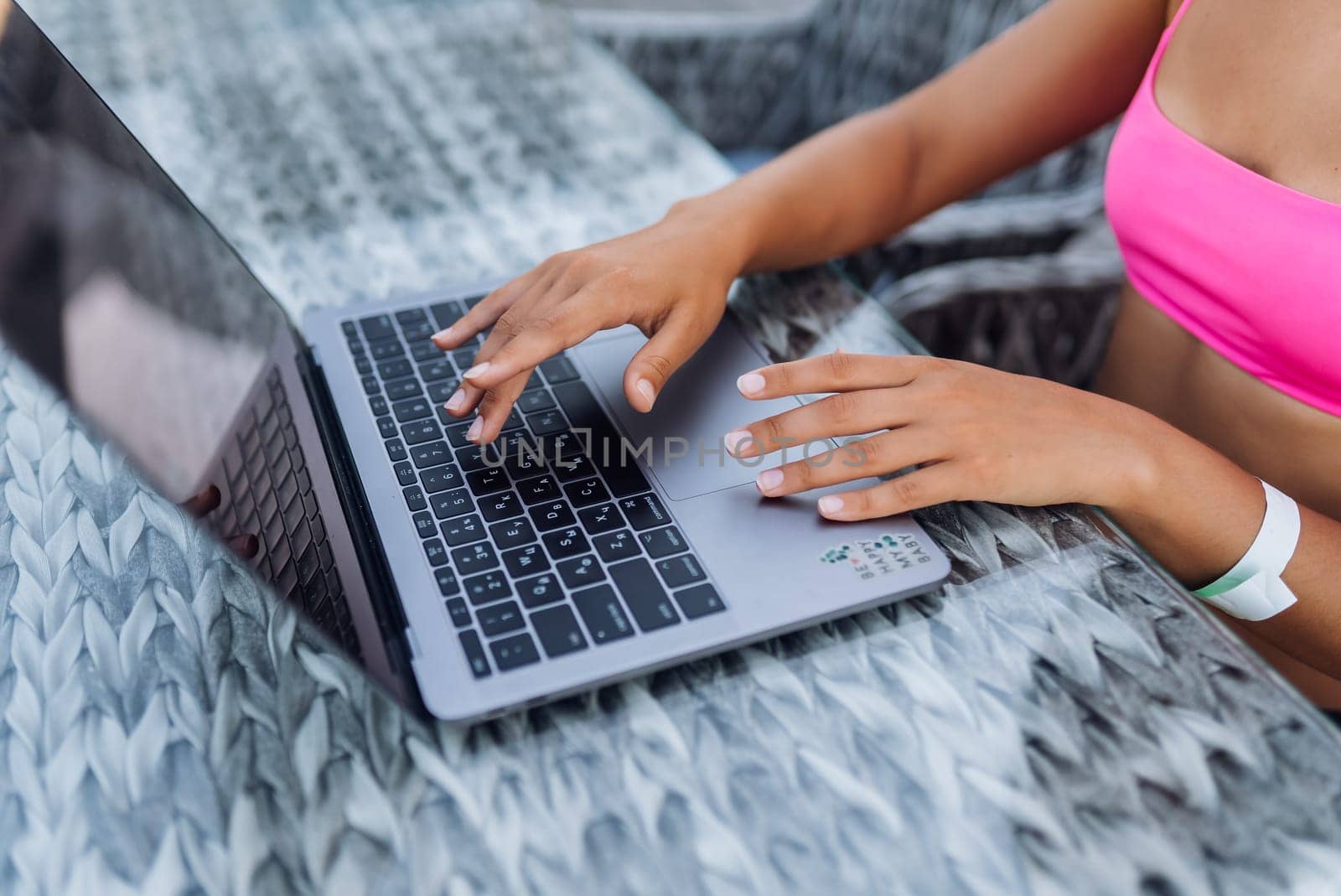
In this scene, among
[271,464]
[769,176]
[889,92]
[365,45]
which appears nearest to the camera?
[271,464]

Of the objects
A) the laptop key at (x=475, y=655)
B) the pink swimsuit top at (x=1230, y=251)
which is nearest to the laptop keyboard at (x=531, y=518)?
the laptop key at (x=475, y=655)

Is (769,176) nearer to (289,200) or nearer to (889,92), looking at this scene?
(289,200)

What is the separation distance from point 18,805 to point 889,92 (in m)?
1.39

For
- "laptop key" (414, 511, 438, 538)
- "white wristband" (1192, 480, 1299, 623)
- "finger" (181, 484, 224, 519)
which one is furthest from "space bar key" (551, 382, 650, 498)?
"white wristband" (1192, 480, 1299, 623)

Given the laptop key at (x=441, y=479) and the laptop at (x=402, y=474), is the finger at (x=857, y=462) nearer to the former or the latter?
the laptop at (x=402, y=474)

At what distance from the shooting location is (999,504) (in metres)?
0.58

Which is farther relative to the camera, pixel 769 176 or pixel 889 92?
pixel 889 92

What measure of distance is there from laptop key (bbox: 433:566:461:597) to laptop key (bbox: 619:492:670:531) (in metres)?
0.10

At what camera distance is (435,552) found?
53 cm

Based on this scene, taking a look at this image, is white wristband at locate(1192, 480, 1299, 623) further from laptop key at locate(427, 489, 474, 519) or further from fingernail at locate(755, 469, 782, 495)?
laptop key at locate(427, 489, 474, 519)

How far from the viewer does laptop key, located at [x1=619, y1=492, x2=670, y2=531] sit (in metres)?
0.54

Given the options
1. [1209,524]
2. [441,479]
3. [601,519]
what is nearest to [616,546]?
[601,519]

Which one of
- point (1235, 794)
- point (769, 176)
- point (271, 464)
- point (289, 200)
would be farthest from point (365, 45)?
point (1235, 794)

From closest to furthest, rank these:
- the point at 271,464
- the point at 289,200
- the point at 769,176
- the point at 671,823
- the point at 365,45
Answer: the point at 671,823, the point at 271,464, the point at 769,176, the point at 289,200, the point at 365,45
